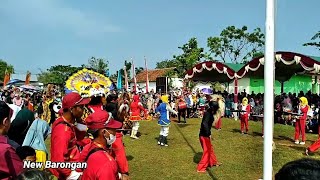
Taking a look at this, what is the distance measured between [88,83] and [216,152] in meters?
6.17

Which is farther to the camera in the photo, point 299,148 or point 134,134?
point 134,134

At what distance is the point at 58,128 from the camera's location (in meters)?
4.27

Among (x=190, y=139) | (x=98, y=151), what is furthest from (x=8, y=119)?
(x=190, y=139)

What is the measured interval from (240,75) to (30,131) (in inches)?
648

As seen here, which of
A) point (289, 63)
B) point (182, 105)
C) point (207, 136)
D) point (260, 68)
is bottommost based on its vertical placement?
point (207, 136)

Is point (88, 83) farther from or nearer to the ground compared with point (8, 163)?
farther from the ground

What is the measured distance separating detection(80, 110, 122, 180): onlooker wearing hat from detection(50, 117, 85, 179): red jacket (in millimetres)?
219

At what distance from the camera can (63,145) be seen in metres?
4.16

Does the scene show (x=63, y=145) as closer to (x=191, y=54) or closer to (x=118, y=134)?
Result: (x=118, y=134)

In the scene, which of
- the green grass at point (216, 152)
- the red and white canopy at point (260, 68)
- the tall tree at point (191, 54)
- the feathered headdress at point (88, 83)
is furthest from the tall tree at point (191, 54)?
the feathered headdress at point (88, 83)

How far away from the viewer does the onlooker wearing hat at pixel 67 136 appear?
160 inches

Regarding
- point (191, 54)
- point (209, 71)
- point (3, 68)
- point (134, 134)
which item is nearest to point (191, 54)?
point (191, 54)

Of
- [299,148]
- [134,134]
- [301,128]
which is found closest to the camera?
[299,148]

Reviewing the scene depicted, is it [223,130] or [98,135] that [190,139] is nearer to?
[223,130]
